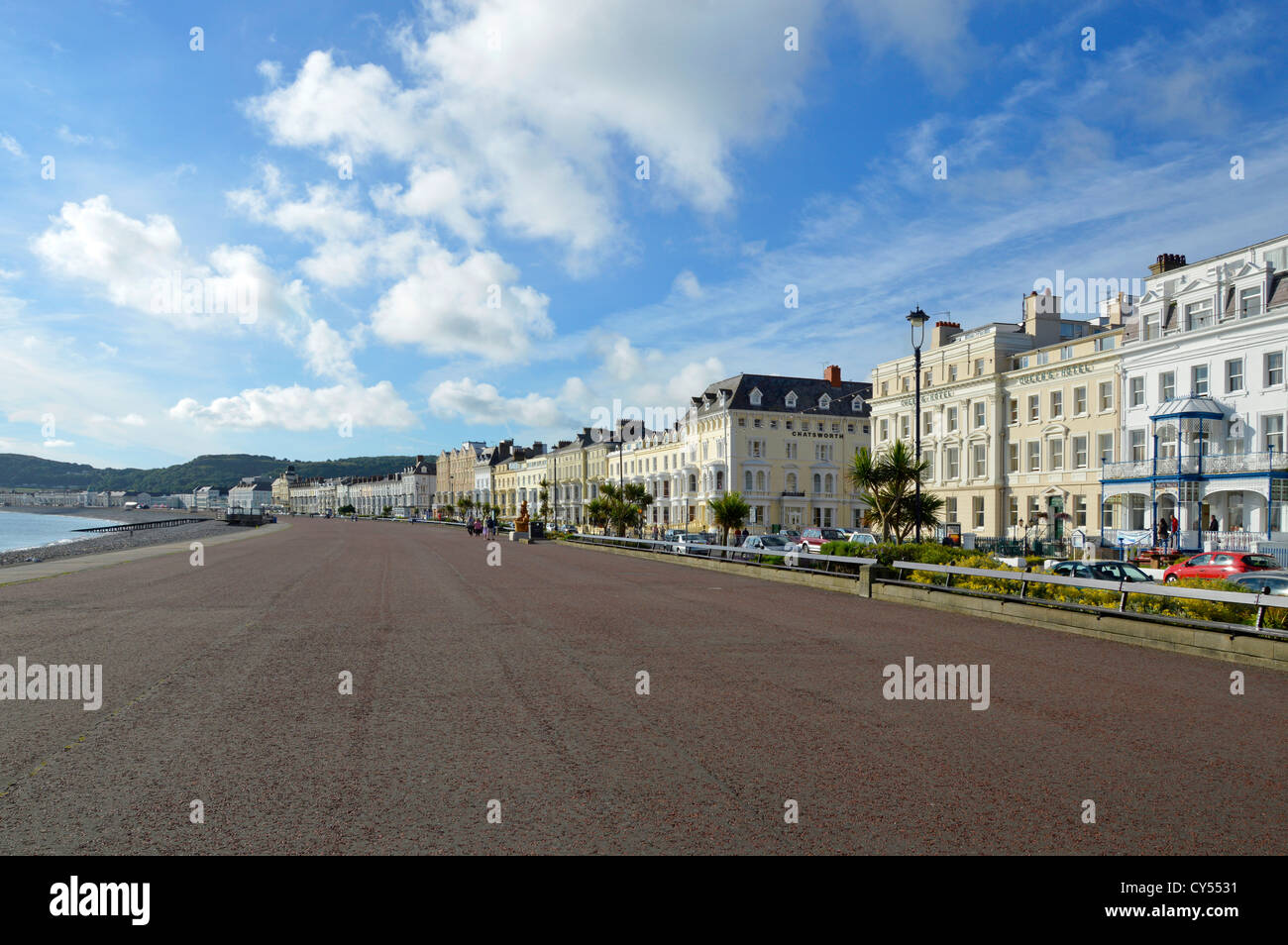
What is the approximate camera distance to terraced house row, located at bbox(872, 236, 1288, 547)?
34.9 meters

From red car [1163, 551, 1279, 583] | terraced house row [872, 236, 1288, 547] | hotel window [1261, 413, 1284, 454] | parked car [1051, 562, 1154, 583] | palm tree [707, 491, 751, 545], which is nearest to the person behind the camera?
parked car [1051, 562, 1154, 583]

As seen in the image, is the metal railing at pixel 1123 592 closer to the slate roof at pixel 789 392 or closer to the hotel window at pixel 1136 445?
the hotel window at pixel 1136 445

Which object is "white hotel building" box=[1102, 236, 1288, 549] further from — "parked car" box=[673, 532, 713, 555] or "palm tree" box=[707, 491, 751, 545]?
"parked car" box=[673, 532, 713, 555]

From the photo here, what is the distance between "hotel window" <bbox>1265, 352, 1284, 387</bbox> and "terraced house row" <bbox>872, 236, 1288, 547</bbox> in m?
0.06

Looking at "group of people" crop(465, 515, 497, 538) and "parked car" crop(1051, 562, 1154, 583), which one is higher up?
"parked car" crop(1051, 562, 1154, 583)

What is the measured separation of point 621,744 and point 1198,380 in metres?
40.9

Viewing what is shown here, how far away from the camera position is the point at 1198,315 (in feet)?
125

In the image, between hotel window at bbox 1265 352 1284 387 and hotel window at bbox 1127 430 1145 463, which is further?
hotel window at bbox 1127 430 1145 463

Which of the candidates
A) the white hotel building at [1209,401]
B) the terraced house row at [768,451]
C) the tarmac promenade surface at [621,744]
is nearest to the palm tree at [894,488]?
the tarmac promenade surface at [621,744]

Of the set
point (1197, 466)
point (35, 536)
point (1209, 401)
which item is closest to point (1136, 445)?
point (1197, 466)

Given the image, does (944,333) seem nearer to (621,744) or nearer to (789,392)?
(789,392)

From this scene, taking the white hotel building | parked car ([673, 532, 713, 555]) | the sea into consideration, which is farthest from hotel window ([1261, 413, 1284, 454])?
the sea

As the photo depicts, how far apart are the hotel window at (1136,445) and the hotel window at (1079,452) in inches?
123

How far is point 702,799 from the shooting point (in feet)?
17.8
